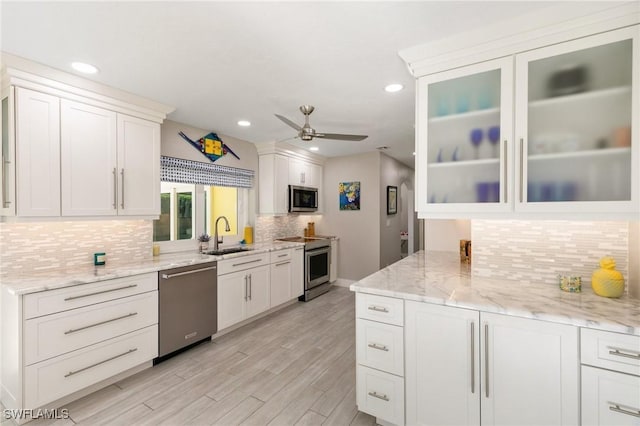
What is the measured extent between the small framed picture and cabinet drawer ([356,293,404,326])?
3.91 m

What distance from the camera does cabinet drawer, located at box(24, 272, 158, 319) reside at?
189 centimetres

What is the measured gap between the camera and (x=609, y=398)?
4.16 ft

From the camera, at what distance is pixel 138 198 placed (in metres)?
2.69

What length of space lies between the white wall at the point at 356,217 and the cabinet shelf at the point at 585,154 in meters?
3.49

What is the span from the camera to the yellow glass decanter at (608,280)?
5.08ft

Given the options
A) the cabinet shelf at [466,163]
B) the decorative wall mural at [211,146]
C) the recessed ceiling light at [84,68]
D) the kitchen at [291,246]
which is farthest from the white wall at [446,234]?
the recessed ceiling light at [84,68]

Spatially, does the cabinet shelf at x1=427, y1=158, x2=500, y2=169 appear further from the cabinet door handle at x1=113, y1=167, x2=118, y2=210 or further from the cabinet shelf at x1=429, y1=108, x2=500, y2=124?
the cabinet door handle at x1=113, y1=167, x2=118, y2=210

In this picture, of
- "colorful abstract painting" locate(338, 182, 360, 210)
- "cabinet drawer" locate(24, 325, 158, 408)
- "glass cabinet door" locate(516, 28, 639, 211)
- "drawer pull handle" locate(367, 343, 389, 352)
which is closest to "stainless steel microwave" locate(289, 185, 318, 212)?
"colorful abstract painting" locate(338, 182, 360, 210)

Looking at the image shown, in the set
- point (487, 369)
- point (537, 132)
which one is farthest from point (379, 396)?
point (537, 132)

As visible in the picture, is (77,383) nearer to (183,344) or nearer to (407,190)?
(183,344)

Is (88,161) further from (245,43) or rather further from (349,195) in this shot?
(349,195)

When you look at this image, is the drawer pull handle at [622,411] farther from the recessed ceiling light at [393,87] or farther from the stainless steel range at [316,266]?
the stainless steel range at [316,266]

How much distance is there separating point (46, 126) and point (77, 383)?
1.89m

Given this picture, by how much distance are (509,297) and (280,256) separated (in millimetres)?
2880
